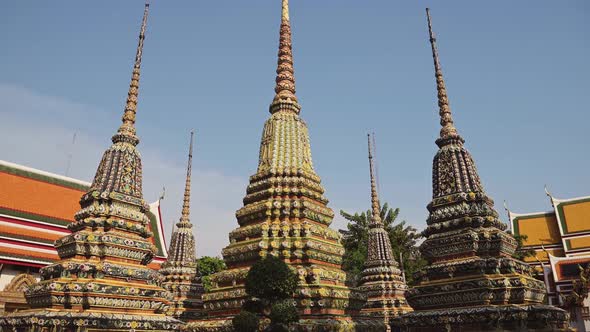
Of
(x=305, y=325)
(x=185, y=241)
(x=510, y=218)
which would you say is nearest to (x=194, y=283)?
(x=185, y=241)

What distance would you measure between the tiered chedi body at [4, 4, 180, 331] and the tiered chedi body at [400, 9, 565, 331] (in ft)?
21.9

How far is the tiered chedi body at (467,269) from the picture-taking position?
9.66 metres

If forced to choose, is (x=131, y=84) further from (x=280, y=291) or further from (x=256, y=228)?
(x=280, y=291)

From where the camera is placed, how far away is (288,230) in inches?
467

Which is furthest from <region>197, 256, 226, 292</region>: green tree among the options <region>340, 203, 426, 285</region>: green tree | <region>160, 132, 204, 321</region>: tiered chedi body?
<region>160, 132, 204, 321</region>: tiered chedi body

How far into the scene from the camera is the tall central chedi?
11.0 meters

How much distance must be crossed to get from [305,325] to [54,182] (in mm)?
20394

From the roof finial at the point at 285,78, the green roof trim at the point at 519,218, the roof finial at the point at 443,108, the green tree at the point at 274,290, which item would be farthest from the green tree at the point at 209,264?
the green tree at the point at 274,290

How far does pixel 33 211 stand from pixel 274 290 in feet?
59.8

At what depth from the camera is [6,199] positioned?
20938 mm

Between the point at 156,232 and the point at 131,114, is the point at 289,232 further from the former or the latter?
the point at 156,232

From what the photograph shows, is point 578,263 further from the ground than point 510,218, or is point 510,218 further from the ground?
point 510,218

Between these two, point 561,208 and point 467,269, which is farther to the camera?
point 561,208

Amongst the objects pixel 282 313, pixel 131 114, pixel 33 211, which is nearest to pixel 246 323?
pixel 282 313
